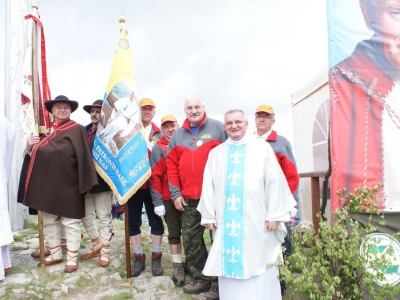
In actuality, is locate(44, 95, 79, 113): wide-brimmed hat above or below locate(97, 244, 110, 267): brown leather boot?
above

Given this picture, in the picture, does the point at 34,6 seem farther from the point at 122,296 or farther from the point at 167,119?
the point at 122,296

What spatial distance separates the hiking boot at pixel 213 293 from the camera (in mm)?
3590

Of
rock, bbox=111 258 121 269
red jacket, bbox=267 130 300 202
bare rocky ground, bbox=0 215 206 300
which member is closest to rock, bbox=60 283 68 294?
bare rocky ground, bbox=0 215 206 300

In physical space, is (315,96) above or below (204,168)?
above

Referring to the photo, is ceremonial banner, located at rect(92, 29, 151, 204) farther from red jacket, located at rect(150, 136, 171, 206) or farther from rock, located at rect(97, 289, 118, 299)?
rock, located at rect(97, 289, 118, 299)

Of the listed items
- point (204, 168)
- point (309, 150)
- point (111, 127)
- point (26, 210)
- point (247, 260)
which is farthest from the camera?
point (309, 150)

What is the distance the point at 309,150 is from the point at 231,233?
3833 millimetres

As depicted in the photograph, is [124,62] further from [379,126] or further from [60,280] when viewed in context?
[379,126]

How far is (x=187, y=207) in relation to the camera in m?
3.69

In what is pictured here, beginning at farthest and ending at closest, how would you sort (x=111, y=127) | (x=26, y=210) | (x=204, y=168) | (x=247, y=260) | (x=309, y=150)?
(x=309, y=150)
(x=26, y=210)
(x=111, y=127)
(x=204, y=168)
(x=247, y=260)

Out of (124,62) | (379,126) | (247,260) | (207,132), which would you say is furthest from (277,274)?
(124,62)

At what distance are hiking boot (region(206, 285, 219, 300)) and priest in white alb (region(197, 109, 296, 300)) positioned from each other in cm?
43

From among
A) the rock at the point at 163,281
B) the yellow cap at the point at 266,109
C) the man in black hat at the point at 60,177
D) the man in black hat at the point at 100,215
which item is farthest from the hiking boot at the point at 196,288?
the yellow cap at the point at 266,109

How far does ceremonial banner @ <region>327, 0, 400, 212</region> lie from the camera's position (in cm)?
357
